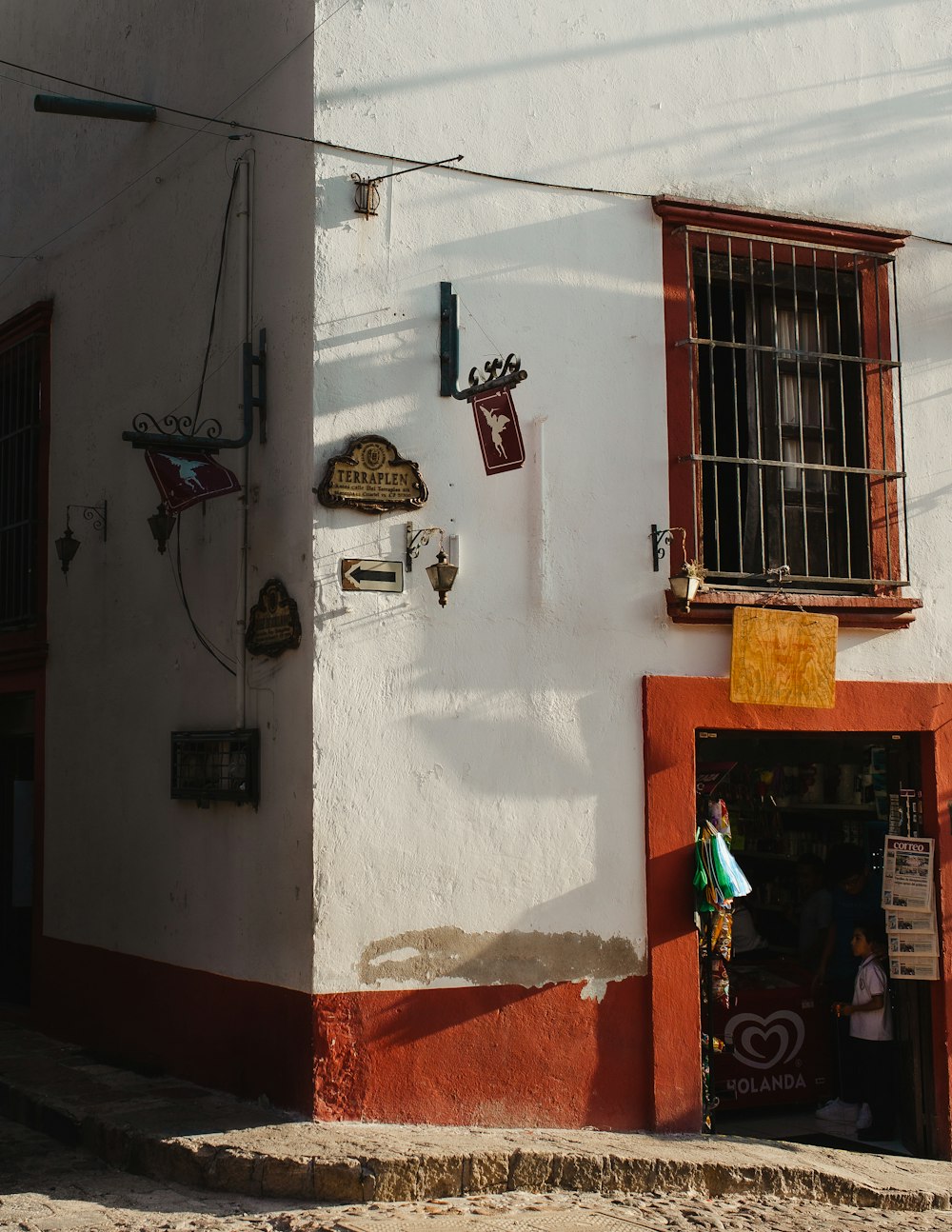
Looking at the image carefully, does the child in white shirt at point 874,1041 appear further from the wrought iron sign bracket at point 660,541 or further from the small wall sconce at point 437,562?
the small wall sconce at point 437,562

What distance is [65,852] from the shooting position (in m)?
9.45

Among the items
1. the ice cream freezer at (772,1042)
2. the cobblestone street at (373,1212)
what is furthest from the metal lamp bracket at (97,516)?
the ice cream freezer at (772,1042)

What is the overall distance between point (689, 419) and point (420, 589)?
6.12 feet

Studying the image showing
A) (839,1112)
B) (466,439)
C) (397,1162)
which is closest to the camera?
(397,1162)

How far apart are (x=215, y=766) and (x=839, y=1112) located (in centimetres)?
443

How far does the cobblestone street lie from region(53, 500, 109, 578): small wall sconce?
13.2 feet

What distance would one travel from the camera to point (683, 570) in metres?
7.54

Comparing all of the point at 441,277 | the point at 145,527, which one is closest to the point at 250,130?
the point at 441,277

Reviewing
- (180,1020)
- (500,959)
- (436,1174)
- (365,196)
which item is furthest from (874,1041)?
(365,196)

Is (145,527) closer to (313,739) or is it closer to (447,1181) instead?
(313,739)

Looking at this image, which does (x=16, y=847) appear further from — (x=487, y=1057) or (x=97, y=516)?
(x=487, y=1057)

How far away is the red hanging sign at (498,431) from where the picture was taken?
22.9 feet

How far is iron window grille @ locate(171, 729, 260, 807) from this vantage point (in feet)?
24.0

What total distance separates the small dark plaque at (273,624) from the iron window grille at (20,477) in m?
3.27
